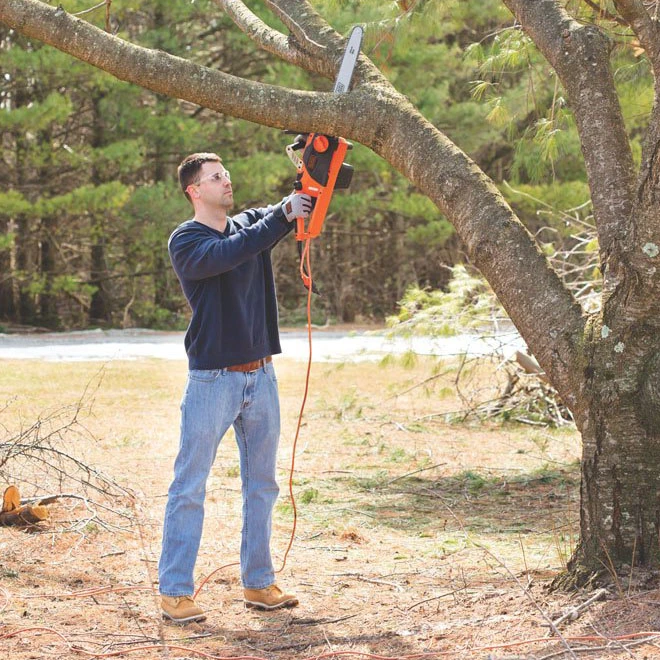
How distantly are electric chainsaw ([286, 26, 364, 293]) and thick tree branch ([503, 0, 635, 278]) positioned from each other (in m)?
0.83

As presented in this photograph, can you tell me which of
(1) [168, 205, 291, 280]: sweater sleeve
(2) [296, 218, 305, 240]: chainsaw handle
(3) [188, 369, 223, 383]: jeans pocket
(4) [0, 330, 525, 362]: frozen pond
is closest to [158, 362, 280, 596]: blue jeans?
(3) [188, 369, 223, 383]: jeans pocket

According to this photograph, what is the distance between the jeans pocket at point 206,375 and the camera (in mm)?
3910

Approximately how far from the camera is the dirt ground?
3.56 m

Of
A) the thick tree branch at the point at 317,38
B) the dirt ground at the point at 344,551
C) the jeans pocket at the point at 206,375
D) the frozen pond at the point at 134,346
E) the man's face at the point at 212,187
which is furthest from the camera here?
the frozen pond at the point at 134,346

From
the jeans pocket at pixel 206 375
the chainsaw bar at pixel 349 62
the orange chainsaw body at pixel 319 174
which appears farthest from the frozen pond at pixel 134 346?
the jeans pocket at pixel 206 375

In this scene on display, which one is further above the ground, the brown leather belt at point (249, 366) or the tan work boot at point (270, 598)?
the brown leather belt at point (249, 366)

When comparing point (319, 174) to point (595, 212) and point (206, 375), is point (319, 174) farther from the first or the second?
point (595, 212)

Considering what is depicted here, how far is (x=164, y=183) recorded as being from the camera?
62.2 feet

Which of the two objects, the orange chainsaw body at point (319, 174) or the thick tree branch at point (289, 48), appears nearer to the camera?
the orange chainsaw body at point (319, 174)

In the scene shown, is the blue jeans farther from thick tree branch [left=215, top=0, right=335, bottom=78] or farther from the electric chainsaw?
thick tree branch [left=215, top=0, right=335, bottom=78]

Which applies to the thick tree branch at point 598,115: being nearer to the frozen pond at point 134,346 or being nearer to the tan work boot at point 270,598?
the tan work boot at point 270,598

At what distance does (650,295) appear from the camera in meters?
3.60

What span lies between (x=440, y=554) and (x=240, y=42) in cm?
1574

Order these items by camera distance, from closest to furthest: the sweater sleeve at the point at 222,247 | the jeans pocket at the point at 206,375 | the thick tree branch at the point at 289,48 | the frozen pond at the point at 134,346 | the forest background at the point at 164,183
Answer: the sweater sleeve at the point at 222,247 → the jeans pocket at the point at 206,375 → the thick tree branch at the point at 289,48 → the frozen pond at the point at 134,346 → the forest background at the point at 164,183
